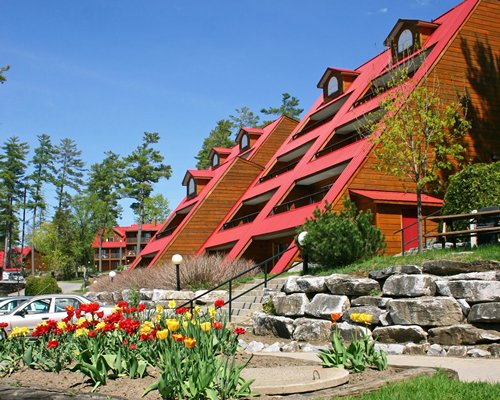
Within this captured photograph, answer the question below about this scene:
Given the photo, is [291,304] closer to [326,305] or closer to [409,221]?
[326,305]

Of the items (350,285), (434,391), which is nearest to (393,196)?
(350,285)

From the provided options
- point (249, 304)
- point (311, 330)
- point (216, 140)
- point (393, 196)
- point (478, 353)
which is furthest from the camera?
point (216, 140)

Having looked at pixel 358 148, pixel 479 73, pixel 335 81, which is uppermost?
pixel 335 81

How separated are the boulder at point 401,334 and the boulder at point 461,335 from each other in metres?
0.20

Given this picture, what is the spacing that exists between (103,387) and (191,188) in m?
33.8

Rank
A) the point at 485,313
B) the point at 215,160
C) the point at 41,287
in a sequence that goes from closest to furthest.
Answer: the point at 485,313 < the point at 41,287 < the point at 215,160

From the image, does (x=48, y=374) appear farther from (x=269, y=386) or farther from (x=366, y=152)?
(x=366, y=152)

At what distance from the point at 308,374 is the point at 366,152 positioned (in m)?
14.6

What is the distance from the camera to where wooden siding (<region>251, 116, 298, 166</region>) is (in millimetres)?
36312

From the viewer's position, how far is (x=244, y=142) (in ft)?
129

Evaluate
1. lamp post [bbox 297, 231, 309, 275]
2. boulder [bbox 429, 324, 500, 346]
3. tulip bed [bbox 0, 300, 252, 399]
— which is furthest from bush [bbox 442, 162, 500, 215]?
tulip bed [bbox 0, 300, 252, 399]

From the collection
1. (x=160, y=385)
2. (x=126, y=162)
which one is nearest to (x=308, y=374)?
(x=160, y=385)

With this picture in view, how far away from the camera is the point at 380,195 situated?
65.8ft

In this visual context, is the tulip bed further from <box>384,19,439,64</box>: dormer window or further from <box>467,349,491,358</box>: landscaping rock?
<box>384,19,439,64</box>: dormer window
